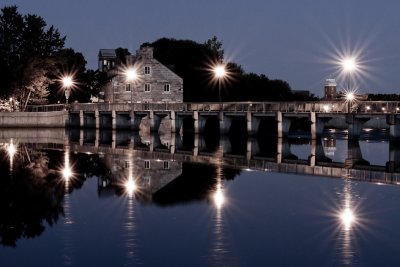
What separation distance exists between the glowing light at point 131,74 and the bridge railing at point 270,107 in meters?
9.53

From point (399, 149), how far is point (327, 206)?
97.2 feet

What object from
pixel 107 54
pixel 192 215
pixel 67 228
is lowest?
pixel 67 228

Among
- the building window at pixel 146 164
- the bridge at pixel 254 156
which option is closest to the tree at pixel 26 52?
the bridge at pixel 254 156

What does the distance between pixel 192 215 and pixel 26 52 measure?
73.2m

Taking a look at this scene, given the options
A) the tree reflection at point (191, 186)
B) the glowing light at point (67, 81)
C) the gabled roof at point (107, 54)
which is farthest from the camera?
the gabled roof at point (107, 54)

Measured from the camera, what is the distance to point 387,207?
24.5 meters

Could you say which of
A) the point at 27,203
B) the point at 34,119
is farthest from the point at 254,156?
the point at 34,119

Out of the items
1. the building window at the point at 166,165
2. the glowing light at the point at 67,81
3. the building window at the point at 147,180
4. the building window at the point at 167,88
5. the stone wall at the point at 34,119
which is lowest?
the building window at the point at 147,180

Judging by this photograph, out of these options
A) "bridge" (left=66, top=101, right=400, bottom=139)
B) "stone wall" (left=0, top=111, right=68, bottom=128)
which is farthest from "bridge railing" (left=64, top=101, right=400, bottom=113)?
"stone wall" (left=0, top=111, right=68, bottom=128)

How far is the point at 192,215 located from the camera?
901 inches

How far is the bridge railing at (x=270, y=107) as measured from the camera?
58.6 meters

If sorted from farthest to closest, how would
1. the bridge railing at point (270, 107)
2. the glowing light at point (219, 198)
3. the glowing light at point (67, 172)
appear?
the bridge railing at point (270, 107)
the glowing light at point (67, 172)
the glowing light at point (219, 198)

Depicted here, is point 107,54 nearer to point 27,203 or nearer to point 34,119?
point 34,119

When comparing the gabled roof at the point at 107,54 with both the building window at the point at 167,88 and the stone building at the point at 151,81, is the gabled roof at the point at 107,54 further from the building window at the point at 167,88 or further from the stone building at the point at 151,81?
the building window at the point at 167,88
